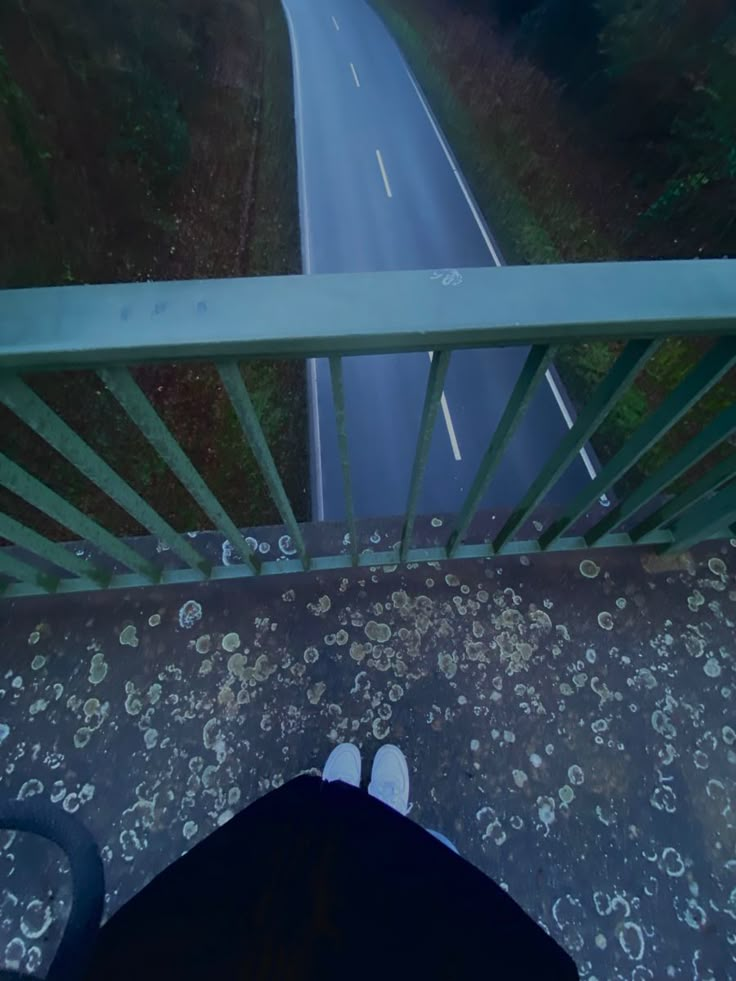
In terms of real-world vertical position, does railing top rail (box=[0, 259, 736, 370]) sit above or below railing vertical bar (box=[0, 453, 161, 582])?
above

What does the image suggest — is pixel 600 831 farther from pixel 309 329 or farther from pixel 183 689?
pixel 309 329

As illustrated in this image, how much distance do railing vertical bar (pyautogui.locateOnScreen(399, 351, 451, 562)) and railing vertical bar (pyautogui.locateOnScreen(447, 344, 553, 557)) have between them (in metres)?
0.14

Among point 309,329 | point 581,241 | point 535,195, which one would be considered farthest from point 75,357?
point 535,195

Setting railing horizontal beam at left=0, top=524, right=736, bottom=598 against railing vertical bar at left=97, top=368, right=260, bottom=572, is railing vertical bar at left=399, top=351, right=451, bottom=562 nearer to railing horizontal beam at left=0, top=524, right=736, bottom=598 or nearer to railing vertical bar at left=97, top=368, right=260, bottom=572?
railing horizontal beam at left=0, top=524, right=736, bottom=598

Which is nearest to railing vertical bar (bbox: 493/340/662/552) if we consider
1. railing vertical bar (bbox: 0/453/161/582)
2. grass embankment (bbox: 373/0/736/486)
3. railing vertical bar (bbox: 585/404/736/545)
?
railing vertical bar (bbox: 585/404/736/545)

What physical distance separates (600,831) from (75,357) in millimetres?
1672

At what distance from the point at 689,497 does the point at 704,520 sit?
0.34 ft

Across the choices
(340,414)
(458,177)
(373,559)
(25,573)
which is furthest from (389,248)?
(340,414)

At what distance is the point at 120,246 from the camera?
651 centimetres

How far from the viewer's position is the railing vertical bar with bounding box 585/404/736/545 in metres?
1.17

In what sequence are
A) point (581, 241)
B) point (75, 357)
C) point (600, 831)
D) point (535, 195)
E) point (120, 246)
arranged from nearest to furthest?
point (75, 357) → point (600, 831) → point (120, 246) → point (581, 241) → point (535, 195)

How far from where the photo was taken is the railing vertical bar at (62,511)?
995 mm

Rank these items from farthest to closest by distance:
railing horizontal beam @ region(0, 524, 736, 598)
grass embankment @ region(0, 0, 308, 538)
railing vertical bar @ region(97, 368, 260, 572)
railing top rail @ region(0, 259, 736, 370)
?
1. grass embankment @ region(0, 0, 308, 538)
2. railing horizontal beam @ region(0, 524, 736, 598)
3. railing vertical bar @ region(97, 368, 260, 572)
4. railing top rail @ region(0, 259, 736, 370)

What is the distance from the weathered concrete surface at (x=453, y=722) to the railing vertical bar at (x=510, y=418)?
417 mm
